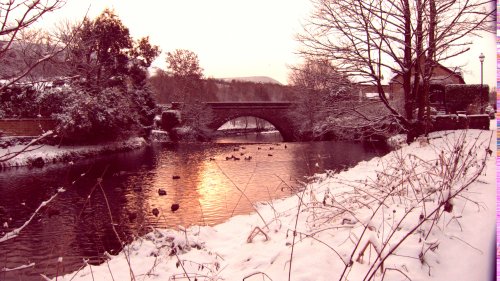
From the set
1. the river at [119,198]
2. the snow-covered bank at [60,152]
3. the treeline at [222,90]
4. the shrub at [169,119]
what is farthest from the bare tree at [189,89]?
the river at [119,198]

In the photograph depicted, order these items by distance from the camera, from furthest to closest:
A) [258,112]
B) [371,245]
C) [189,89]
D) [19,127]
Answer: [258,112], [189,89], [19,127], [371,245]

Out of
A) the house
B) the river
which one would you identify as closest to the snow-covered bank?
the river

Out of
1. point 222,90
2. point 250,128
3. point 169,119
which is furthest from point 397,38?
point 250,128

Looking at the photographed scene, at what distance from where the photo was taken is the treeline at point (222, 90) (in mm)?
30641

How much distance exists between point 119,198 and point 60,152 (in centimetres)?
834

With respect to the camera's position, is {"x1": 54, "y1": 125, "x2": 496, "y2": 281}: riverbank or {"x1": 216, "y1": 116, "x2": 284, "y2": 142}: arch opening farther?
{"x1": 216, "y1": 116, "x2": 284, "y2": 142}: arch opening

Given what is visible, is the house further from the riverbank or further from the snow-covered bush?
the snow-covered bush

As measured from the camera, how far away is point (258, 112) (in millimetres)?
33406

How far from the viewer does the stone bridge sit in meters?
32.6

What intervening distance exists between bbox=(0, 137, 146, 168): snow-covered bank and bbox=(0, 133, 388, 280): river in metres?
0.70

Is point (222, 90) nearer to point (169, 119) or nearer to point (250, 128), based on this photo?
point (250, 128)

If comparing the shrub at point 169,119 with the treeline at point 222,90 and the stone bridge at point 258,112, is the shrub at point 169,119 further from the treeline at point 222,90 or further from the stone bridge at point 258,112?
the stone bridge at point 258,112

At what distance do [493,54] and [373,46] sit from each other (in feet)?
20.2

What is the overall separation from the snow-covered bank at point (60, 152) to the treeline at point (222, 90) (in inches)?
325
